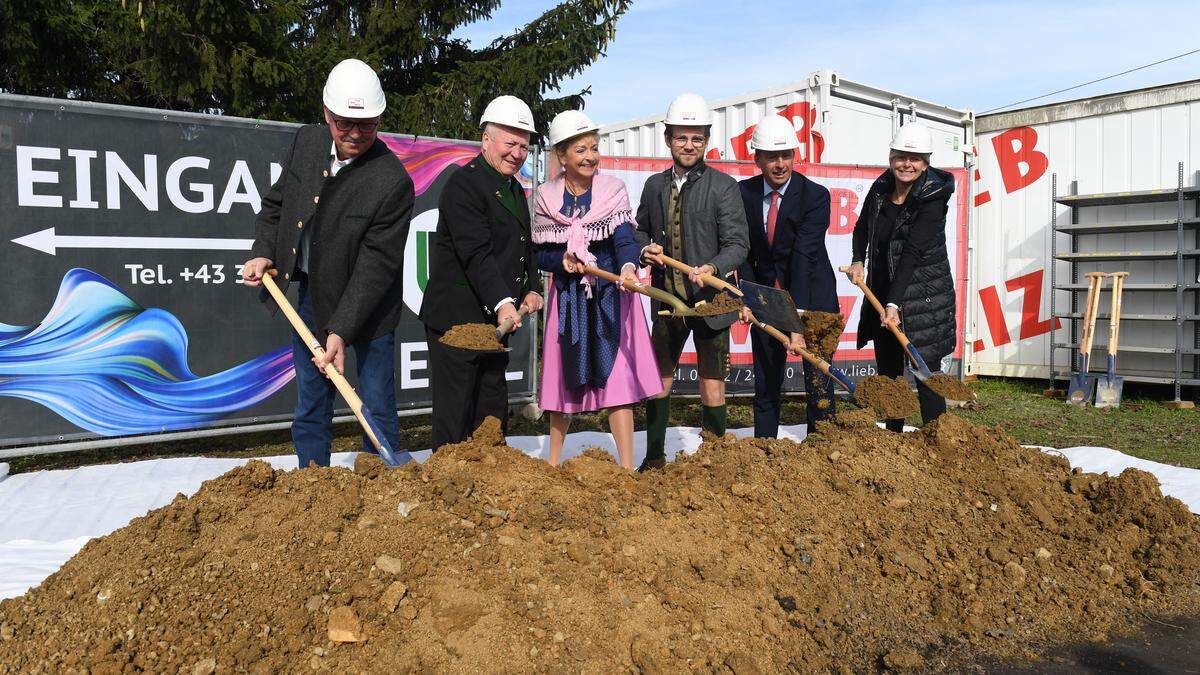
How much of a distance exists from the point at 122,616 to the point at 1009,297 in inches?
380

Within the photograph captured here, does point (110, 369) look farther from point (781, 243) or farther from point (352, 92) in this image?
point (781, 243)

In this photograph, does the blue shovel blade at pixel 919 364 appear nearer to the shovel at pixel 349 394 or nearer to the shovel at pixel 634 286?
the shovel at pixel 634 286

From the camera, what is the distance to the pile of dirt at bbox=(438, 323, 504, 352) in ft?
10.6

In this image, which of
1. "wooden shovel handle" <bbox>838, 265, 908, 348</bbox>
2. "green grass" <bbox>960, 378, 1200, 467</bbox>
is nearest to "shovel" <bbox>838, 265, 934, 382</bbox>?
"wooden shovel handle" <bbox>838, 265, 908, 348</bbox>

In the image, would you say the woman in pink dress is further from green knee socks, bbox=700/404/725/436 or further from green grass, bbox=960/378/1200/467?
green grass, bbox=960/378/1200/467

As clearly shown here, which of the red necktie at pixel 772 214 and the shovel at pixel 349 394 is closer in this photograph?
the shovel at pixel 349 394

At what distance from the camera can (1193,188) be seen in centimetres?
833

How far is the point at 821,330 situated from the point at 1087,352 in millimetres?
5567

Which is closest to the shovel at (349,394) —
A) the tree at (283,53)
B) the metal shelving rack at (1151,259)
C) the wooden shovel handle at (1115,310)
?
the tree at (283,53)

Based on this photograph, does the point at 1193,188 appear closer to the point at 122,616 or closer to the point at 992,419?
the point at 992,419

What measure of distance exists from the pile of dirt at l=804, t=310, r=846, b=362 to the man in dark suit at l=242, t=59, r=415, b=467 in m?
2.19

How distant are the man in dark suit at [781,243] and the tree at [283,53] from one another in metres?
7.18

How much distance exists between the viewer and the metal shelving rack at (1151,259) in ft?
27.3

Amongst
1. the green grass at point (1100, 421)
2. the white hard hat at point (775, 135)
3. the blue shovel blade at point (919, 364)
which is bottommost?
the green grass at point (1100, 421)
